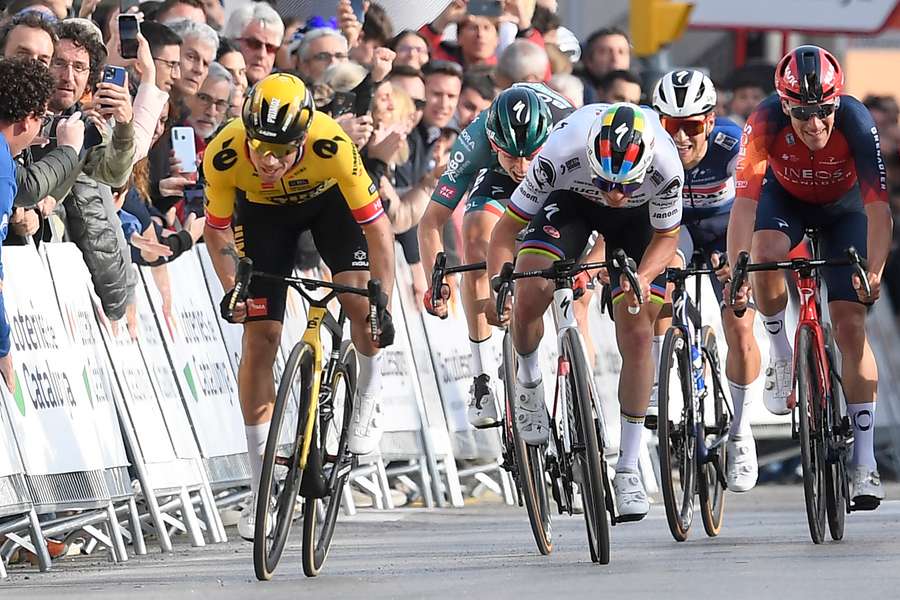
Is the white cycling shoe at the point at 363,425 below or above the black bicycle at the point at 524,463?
above

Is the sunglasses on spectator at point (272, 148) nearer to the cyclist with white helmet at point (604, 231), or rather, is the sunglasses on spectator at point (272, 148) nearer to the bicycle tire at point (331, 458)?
the bicycle tire at point (331, 458)

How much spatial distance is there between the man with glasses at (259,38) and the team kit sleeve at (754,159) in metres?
3.98

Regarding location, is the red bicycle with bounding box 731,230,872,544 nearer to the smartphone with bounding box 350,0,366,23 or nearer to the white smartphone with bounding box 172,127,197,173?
the white smartphone with bounding box 172,127,197,173

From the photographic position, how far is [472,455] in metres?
14.6

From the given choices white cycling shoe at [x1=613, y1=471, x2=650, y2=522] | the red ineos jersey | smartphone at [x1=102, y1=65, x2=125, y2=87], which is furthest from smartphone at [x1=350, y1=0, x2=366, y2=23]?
white cycling shoe at [x1=613, y1=471, x2=650, y2=522]

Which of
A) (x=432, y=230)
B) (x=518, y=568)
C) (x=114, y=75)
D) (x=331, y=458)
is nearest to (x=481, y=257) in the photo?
(x=432, y=230)

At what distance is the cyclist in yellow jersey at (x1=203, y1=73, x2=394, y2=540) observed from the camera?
898 cm

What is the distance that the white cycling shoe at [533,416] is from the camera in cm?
982

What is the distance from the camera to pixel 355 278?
32.0ft

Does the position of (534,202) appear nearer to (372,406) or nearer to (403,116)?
(372,406)

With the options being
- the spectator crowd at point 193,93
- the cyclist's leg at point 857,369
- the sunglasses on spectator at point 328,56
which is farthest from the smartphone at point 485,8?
the cyclist's leg at point 857,369

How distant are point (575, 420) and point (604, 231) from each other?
3.78ft

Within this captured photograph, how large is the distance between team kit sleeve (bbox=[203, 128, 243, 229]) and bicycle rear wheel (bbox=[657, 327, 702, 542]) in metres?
2.28

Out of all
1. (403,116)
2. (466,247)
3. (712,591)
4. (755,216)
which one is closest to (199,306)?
(466,247)
